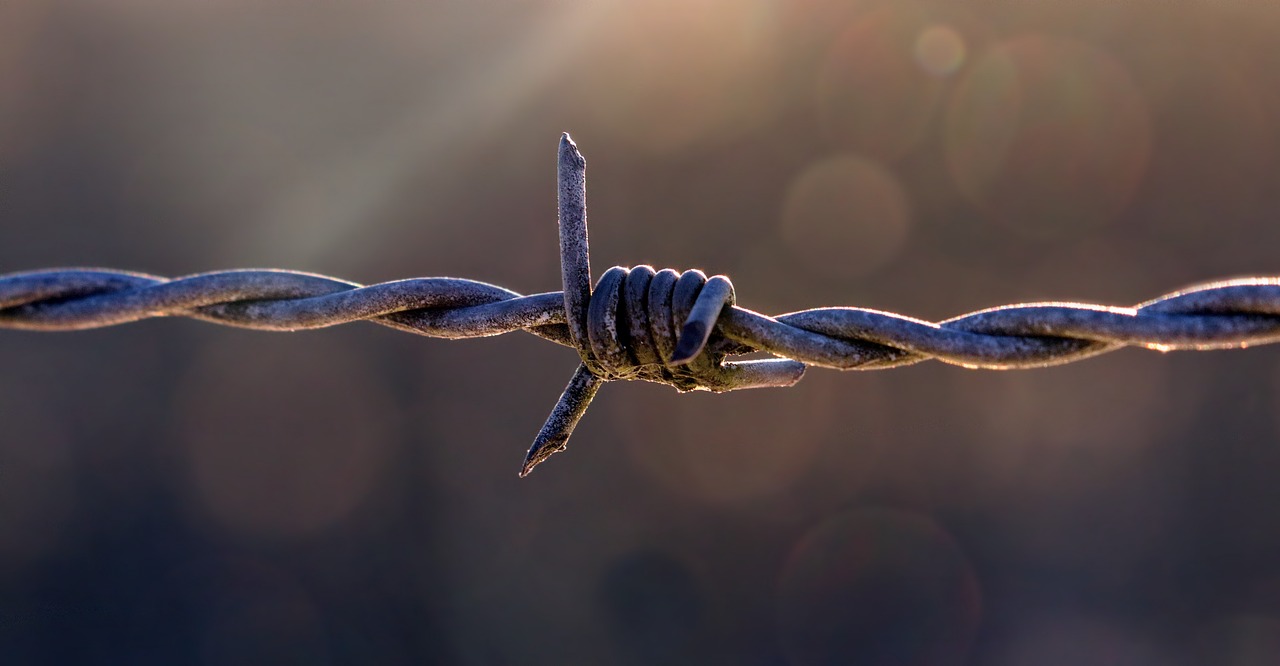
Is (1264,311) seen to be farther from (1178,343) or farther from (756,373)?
(756,373)

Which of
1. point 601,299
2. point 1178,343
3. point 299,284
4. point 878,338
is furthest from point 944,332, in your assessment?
point 299,284

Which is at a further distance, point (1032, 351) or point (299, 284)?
point (299, 284)

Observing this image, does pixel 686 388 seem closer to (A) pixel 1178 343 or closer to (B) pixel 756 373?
(B) pixel 756 373

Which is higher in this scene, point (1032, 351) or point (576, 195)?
point (576, 195)

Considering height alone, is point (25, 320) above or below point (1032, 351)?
above

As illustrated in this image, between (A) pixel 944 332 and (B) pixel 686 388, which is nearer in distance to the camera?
(A) pixel 944 332

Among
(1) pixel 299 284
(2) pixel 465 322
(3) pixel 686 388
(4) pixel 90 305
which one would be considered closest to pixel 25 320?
(4) pixel 90 305
